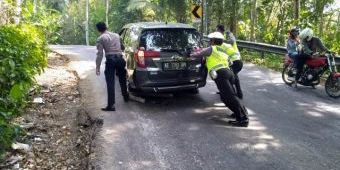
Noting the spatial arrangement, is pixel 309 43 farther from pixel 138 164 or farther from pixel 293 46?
pixel 138 164

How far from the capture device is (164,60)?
862 cm

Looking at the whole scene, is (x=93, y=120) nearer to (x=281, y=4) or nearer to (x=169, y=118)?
(x=169, y=118)

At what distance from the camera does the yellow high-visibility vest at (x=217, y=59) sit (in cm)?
790

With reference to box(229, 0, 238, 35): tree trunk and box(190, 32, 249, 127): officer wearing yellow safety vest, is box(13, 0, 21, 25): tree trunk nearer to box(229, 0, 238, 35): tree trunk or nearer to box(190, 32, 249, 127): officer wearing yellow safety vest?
box(190, 32, 249, 127): officer wearing yellow safety vest

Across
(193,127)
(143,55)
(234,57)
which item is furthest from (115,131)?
(234,57)

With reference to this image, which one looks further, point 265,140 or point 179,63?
point 179,63

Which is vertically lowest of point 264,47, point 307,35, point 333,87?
point 333,87

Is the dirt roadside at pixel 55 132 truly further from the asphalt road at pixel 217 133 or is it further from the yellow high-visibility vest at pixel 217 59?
the yellow high-visibility vest at pixel 217 59

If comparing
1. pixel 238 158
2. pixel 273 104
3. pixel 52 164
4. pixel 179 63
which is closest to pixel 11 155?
pixel 52 164

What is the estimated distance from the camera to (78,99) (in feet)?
33.3

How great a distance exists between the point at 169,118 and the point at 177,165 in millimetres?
2462

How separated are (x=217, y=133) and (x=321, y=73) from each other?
188 inches

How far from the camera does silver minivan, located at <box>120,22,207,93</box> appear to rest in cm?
861

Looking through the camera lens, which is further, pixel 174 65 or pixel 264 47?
pixel 264 47
